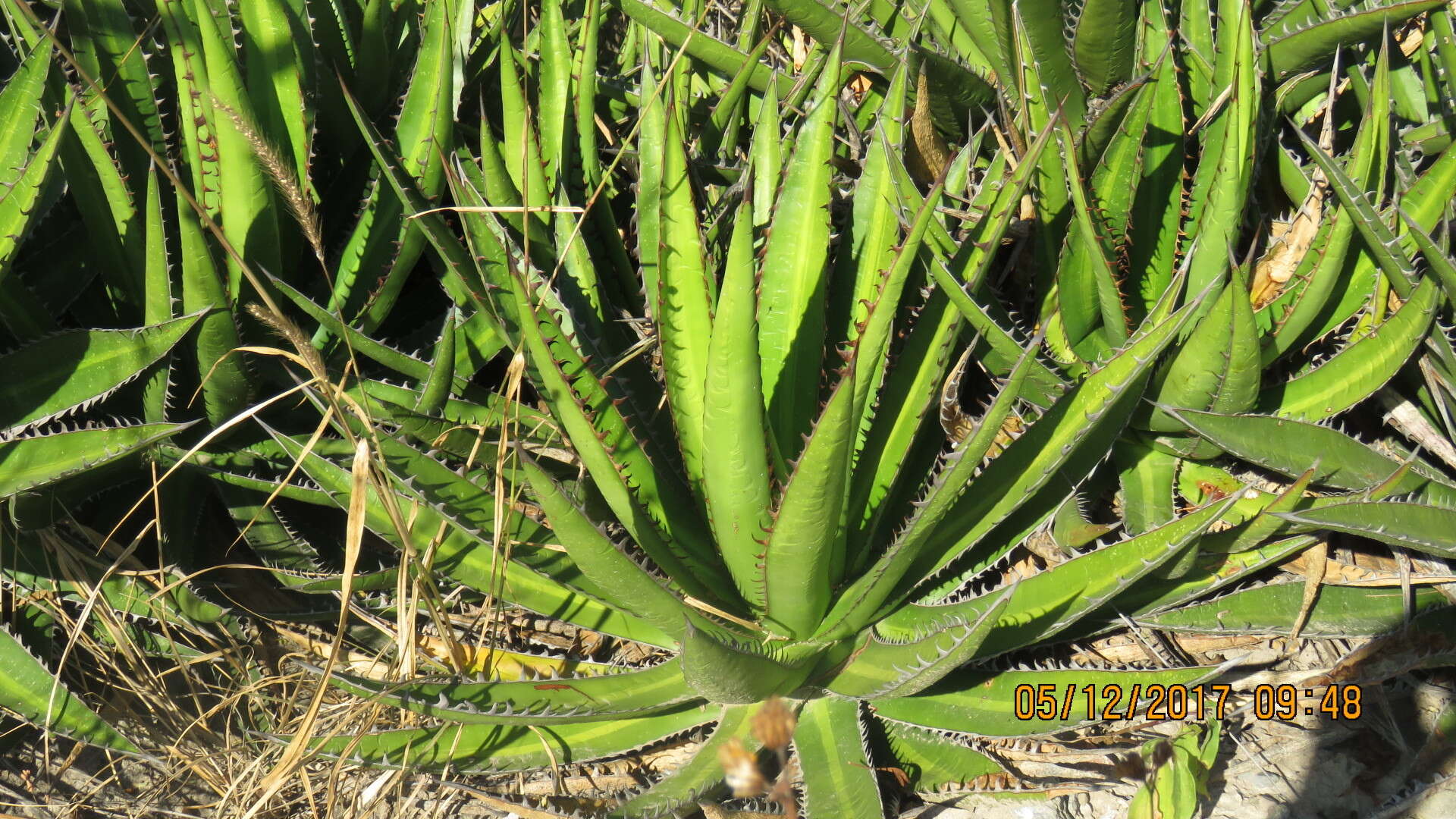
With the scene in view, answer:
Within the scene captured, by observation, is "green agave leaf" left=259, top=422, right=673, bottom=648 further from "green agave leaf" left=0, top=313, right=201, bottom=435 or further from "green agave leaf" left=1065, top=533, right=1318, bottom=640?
"green agave leaf" left=1065, top=533, right=1318, bottom=640

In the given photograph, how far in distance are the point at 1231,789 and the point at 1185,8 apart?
139cm

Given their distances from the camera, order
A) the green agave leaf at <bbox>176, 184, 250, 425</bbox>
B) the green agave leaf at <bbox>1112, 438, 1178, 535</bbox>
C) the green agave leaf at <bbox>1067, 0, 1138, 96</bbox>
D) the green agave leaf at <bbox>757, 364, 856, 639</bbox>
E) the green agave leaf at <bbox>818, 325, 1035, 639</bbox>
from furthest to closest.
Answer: the green agave leaf at <bbox>1067, 0, 1138, 96</bbox>
the green agave leaf at <bbox>1112, 438, 1178, 535</bbox>
the green agave leaf at <bbox>176, 184, 250, 425</bbox>
the green agave leaf at <bbox>818, 325, 1035, 639</bbox>
the green agave leaf at <bbox>757, 364, 856, 639</bbox>

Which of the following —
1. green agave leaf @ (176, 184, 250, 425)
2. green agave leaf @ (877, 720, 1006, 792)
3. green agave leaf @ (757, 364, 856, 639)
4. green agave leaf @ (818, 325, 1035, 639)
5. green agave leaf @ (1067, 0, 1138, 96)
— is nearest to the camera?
green agave leaf @ (757, 364, 856, 639)

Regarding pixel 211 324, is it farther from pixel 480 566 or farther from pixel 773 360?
pixel 773 360

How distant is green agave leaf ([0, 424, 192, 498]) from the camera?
1.55 meters

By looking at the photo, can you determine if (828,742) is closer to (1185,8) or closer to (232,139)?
(232,139)

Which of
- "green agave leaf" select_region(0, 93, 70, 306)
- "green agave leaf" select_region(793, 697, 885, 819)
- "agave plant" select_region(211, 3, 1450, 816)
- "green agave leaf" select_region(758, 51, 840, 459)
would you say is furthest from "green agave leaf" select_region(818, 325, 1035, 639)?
"green agave leaf" select_region(0, 93, 70, 306)

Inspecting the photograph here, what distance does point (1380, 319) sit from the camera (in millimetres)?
1756

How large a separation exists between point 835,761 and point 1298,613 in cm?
80

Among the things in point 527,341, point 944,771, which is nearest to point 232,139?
point 527,341

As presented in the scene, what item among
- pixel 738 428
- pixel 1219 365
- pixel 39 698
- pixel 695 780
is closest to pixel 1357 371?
pixel 1219 365

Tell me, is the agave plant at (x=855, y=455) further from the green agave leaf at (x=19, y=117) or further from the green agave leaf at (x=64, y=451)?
the green agave leaf at (x=19, y=117)

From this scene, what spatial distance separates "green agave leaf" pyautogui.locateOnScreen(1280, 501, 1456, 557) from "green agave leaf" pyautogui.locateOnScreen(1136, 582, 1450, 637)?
0.16 meters

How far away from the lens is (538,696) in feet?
5.08
